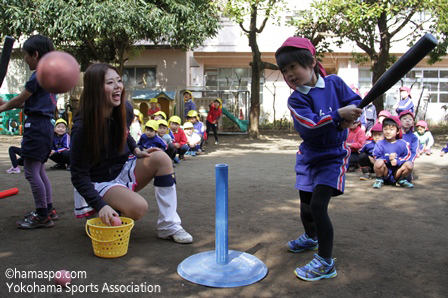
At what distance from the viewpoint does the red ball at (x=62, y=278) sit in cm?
291

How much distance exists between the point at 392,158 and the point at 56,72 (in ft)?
18.9

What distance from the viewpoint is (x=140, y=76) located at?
73.2ft

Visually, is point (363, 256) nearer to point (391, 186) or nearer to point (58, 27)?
point (391, 186)

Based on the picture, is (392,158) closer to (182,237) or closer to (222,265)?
(182,237)

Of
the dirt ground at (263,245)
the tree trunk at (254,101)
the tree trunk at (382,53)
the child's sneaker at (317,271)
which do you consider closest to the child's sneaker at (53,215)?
the dirt ground at (263,245)

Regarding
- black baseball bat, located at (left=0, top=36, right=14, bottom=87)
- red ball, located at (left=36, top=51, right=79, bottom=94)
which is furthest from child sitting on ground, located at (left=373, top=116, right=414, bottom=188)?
black baseball bat, located at (left=0, top=36, right=14, bottom=87)

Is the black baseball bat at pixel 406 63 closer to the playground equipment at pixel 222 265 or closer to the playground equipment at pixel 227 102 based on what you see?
the playground equipment at pixel 222 265

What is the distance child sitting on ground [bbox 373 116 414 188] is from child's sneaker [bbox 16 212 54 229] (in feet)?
15.9

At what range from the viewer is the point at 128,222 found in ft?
11.9

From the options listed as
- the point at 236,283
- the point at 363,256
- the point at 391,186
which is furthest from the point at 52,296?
the point at 391,186

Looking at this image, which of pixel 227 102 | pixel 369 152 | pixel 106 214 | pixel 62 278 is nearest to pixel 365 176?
pixel 369 152

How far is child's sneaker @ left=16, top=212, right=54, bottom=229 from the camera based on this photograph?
13.7ft

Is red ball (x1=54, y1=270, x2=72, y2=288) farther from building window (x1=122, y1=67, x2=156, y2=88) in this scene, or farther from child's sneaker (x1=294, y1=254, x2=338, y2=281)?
building window (x1=122, y1=67, x2=156, y2=88)

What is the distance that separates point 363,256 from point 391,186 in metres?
3.85
